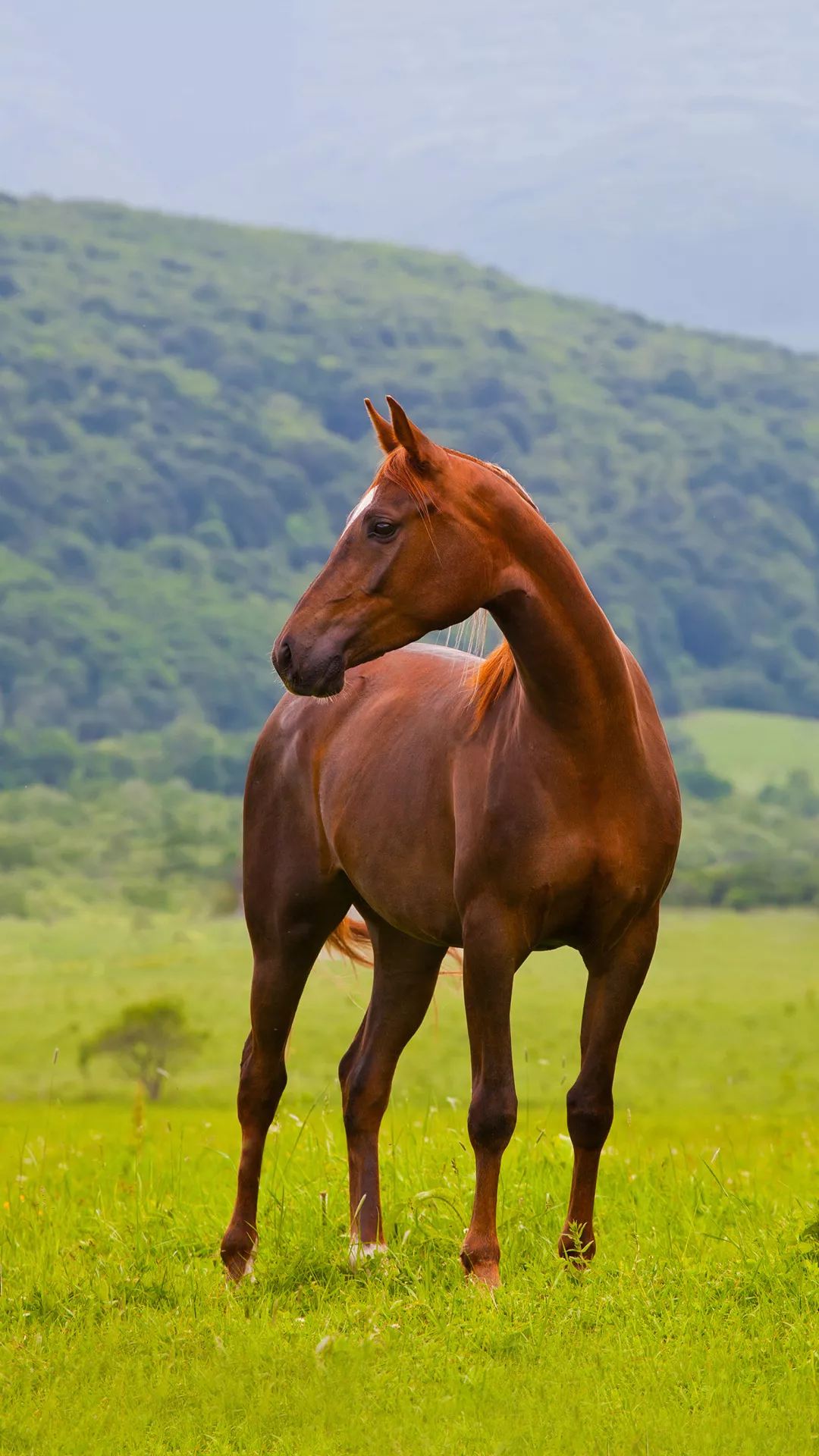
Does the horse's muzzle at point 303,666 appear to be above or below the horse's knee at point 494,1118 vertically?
above

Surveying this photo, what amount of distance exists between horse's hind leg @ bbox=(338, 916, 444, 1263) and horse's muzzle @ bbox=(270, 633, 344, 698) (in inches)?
74.5

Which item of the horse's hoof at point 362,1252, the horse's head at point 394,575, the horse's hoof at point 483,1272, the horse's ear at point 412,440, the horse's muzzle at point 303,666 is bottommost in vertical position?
the horse's hoof at point 362,1252

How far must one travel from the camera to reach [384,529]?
468cm

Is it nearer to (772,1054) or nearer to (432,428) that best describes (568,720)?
(772,1054)

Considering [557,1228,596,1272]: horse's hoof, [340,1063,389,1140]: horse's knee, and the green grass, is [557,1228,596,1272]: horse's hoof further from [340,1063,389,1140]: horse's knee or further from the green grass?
the green grass

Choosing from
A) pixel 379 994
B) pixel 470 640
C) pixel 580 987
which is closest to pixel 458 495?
pixel 470 640

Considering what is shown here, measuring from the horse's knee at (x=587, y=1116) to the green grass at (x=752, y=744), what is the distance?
108801 mm

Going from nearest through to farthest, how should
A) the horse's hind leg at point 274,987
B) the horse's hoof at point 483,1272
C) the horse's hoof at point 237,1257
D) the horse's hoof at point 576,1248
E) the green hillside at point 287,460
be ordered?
1. the horse's hoof at point 483,1272
2. the horse's hoof at point 576,1248
3. the horse's hoof at point 237,1257
4. the horse's hind leg at point 274,987
5. the green hillside at point 287,460

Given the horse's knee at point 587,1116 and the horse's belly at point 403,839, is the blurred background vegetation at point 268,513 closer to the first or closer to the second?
the horse's belly at point 403,839

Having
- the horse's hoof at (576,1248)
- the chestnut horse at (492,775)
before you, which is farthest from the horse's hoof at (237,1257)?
the horse's hoof at (576,1248)

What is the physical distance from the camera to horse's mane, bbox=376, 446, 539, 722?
4688mm

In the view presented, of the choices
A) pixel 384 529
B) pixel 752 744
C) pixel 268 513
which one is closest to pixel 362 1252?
pixel 384 529

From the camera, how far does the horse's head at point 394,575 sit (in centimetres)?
463

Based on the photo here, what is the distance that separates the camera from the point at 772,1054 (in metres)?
63.1
